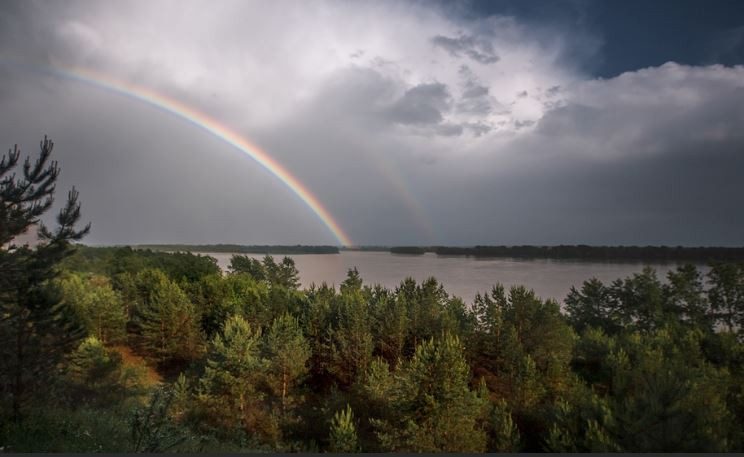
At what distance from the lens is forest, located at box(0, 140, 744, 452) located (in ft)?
28.0

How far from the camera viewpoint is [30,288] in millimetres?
9656

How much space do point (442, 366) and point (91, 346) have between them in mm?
15757

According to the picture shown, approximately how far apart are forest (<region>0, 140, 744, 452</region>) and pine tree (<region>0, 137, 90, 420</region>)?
0.04 m

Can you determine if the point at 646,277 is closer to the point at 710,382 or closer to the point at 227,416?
the point at 710,382

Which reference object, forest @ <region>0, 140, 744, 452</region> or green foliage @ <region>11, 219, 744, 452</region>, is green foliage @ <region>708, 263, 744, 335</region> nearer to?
forest @ <region>0, 140, 744, 452</region>

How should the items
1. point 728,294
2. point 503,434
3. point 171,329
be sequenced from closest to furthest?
point 503,434
point 171,329
point 728,294

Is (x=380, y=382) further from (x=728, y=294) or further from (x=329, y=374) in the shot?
(x=728, y=294)

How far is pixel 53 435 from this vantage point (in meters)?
6.98

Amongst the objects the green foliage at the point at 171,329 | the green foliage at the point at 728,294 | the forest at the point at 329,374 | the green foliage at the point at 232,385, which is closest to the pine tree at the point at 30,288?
the forest at the point at 329,374

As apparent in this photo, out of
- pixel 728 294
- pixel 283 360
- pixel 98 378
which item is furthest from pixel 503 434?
pixel 728 294

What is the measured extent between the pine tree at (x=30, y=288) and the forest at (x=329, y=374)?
4cm

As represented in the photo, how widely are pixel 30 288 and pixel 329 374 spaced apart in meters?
15.7

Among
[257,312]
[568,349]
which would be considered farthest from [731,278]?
[257,312]

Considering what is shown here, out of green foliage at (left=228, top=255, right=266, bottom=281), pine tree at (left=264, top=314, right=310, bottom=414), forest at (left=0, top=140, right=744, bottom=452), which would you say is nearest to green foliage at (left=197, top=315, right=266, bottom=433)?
forest at (left=0, top=140, right=744, bottom=452)
